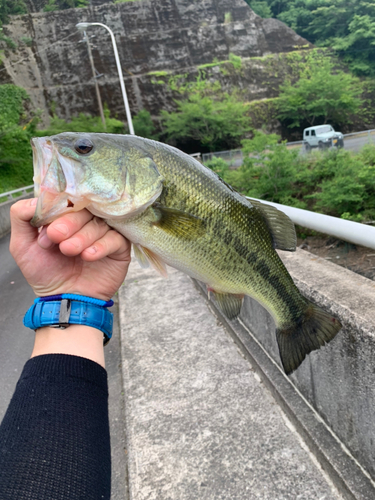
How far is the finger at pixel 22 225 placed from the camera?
1.37m

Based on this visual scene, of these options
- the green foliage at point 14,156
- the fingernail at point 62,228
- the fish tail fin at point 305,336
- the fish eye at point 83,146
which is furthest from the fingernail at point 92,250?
the green foliage at point 14,156

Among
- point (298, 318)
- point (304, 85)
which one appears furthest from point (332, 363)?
point (304, 85)

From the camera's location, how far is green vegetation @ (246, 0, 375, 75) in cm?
3959

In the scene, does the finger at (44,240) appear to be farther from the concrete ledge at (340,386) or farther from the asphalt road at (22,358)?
the asphalt road at (22,358)

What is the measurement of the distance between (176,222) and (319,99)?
37.5 m

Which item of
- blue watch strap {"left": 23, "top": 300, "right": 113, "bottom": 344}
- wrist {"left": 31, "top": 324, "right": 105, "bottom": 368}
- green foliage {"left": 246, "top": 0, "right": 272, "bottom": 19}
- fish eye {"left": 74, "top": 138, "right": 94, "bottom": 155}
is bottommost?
wrist {"left": 31, "top": 324, "right": 105, "bottom": 368}

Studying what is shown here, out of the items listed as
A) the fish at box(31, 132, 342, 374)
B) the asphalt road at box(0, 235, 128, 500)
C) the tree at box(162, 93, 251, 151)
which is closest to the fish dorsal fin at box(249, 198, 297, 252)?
the fish at box(31, 132, 342, 374)

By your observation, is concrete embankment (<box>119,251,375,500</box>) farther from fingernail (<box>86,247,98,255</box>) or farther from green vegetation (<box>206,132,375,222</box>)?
green vegetation (<box>206,132,375,222</box>)

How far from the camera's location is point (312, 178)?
545cm

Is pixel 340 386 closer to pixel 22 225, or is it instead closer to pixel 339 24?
pixel 22 225

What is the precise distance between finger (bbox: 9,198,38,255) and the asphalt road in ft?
5.31

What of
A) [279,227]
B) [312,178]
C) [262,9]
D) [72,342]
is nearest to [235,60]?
[262,9]

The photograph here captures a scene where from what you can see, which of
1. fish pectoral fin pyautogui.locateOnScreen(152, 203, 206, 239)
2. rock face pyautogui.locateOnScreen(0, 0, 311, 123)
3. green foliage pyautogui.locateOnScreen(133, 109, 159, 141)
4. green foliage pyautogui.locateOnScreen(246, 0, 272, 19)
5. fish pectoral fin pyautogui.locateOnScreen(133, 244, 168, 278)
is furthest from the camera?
green foliage pyautogui.locateOnScreen(246, 0, 272, 19)

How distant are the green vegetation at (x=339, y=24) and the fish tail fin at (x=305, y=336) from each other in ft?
156
